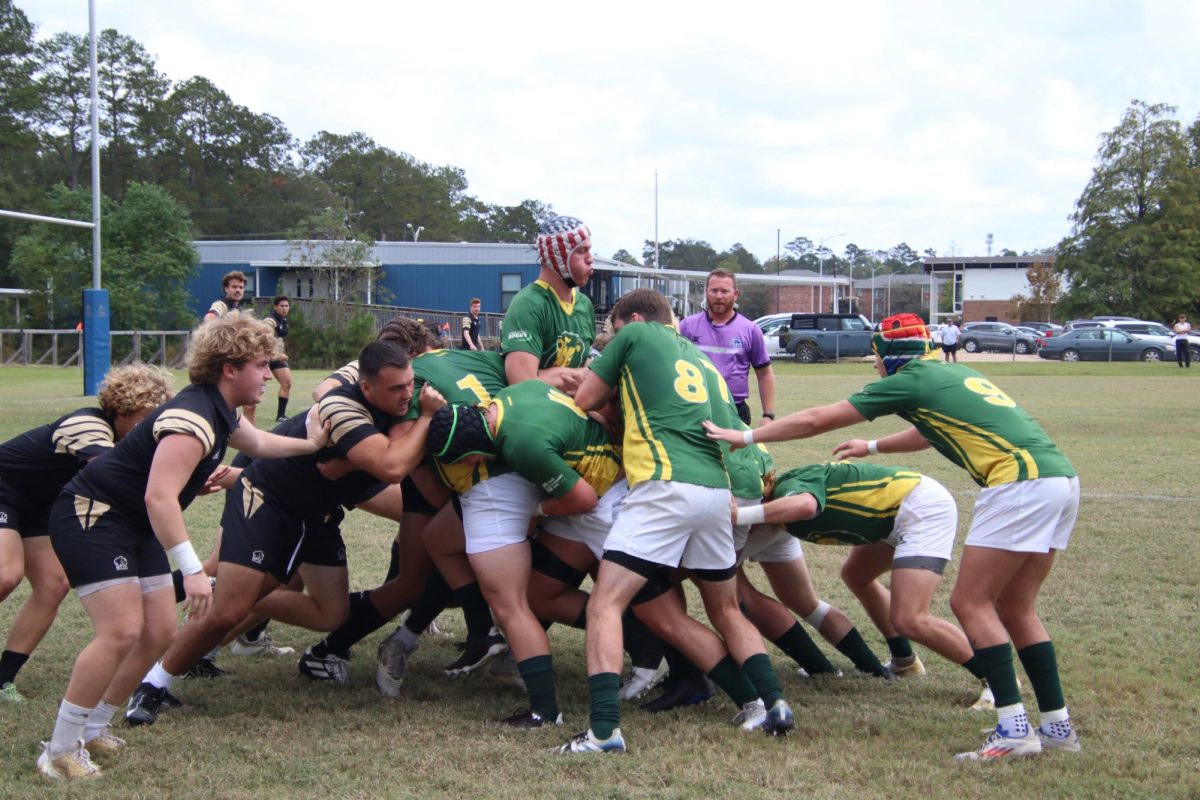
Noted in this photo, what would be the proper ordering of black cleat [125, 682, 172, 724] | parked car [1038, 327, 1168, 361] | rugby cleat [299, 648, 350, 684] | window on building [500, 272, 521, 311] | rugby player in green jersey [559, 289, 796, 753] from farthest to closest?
window on building [500, 272, 521, 311]
parked car [1038, 327, 1168, 361]
rugby cleat [299, 648, 350, 684]
black cleat [125, 682, 172, 724]
rugby player in green jersey [559, 289, 796, 753]

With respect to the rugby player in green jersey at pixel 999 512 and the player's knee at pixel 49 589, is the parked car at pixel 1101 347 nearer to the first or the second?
the rugby player in green jersey at pixel 999 512

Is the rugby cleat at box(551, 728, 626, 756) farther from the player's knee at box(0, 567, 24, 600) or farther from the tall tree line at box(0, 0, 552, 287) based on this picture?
the tall tree line at box(0, 0, 552, 287)

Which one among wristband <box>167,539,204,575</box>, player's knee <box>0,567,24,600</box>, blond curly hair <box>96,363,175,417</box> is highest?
blond curly hair <box>96,363,175,417</box>

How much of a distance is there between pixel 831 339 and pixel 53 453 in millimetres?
35610

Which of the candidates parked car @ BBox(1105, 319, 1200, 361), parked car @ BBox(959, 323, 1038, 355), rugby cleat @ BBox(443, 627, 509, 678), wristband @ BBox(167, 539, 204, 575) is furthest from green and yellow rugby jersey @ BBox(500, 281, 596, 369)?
parked car @ BBox(959, 323, 1038, 355)

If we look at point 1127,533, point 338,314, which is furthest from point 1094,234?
point 1127,533

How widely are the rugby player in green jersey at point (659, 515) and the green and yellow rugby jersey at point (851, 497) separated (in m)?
0.48

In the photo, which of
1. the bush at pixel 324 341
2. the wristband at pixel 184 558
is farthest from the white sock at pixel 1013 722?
the bush at pixel 324 341

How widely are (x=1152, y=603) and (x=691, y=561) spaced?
3490 millimetres

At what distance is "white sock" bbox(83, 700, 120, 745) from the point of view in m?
4.38

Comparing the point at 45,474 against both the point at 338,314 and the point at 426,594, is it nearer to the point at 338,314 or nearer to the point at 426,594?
the point at 426,594

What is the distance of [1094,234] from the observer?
201 feet

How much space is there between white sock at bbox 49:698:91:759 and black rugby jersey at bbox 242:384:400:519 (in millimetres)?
1214

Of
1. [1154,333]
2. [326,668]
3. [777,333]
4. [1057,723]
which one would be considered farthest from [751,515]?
[1154,333]
